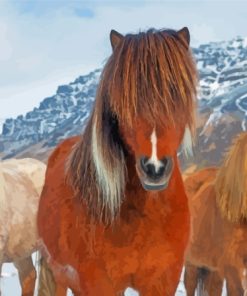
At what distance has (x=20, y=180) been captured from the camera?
5.37 feet

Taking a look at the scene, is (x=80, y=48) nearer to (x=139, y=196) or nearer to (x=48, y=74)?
(x=48, y=74)

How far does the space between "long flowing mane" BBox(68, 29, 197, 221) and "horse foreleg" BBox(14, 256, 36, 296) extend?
2.39 ft

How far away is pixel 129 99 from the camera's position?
2.90ft

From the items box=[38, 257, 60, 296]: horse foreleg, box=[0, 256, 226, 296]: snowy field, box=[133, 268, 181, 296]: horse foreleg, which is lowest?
box=[0, 256, 226, 296]: snowy field

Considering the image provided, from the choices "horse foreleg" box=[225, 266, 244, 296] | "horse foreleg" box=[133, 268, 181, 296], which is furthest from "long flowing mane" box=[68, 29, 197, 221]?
"horse foreleg" box=[225, 266, 244, 296]

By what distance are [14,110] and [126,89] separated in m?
0.94

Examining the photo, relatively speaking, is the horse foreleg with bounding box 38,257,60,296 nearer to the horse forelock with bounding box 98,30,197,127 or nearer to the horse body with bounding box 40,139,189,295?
the horse body with bounding box 40,139,189,295

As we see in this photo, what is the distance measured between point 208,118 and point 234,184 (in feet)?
0.61

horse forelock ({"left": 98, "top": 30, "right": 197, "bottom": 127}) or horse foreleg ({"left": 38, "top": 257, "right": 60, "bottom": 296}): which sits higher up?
horse forelock ({"left": 98, "top": 30, "right": 197, "bottom": 127})

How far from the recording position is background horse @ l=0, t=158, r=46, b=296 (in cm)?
150

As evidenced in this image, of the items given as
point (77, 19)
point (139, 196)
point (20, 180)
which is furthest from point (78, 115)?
point (139, 196)

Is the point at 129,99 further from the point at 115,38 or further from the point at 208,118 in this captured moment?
the point at 208,118

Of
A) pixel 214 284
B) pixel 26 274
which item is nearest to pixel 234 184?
pixel 214 284

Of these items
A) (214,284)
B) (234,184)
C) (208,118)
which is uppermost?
(208,118)
